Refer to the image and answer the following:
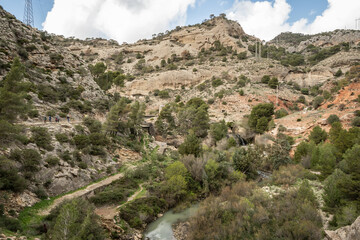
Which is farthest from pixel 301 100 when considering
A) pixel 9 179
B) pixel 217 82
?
pixel 9 179

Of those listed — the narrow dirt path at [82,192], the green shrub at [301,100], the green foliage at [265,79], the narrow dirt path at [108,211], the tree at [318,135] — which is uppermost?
the green foliage at [265,79]

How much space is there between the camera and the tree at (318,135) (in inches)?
1401

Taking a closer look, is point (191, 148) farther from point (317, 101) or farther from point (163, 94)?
point (163, 94)

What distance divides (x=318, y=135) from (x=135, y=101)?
1519 inches

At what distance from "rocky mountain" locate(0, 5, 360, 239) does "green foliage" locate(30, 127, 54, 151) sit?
106 mm

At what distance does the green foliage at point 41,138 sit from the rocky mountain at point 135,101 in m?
0.11

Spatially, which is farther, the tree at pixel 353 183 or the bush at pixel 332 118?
the bush at pixel 332 118

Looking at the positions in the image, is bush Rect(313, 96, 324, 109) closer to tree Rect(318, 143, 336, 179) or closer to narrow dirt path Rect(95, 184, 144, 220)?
tree Rect(318, 143, 336, 179)

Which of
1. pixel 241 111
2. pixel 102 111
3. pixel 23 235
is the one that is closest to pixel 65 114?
pixel 102 111

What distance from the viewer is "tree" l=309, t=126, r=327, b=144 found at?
35594 millimetres

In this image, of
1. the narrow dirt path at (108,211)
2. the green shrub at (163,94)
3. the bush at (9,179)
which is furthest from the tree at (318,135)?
the green shrub at (163,94)

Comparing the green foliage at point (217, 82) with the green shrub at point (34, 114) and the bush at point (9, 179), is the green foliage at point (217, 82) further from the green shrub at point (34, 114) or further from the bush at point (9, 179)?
the bush at point (9, 179)

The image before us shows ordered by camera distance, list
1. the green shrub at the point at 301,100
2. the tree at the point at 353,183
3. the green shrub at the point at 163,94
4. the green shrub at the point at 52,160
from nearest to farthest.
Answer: the tree at the point at 353,183, the green shrub at the point at 52,160, the green shrub at the point at 301,100, the green shrub at the point at 163,94

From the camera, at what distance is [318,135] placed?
3594 centimetres
